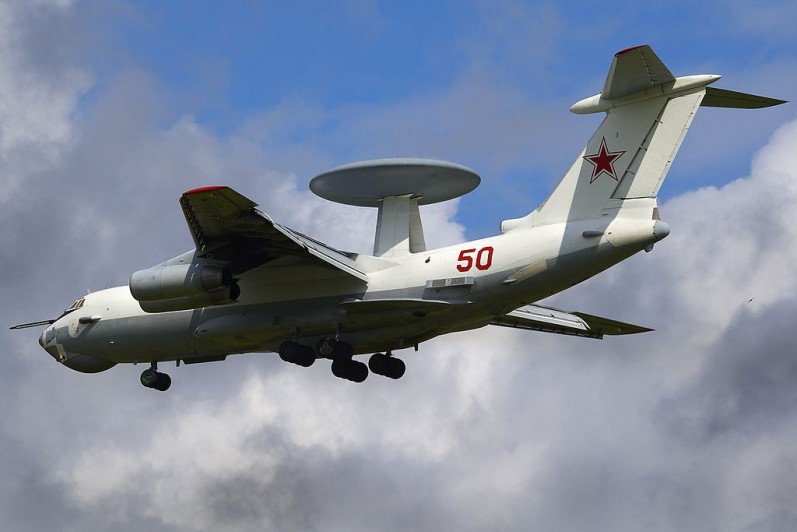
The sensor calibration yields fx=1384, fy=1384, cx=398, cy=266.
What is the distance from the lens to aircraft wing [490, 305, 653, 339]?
24688 mm

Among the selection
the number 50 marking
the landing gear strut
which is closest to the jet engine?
the landing gear strut

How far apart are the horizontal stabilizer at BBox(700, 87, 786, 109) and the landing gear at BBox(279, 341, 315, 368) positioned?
24.4 feet

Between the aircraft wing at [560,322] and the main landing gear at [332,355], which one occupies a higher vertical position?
the aircraft wing at [560,322]

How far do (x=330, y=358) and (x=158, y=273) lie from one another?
3.10 m

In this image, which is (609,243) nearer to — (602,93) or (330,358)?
(602,93)

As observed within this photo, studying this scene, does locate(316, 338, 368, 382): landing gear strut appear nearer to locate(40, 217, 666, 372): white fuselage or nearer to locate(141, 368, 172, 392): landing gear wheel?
locate(40, 217, 666, 372): white fuselage

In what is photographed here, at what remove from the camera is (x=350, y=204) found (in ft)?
83.1

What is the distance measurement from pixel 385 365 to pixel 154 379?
14.4 ft

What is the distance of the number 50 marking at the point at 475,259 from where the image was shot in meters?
20.9

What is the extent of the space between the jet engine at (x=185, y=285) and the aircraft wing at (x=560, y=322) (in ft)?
17.6

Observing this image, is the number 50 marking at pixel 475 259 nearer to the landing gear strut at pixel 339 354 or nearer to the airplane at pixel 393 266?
the airplane at pixel 393 266

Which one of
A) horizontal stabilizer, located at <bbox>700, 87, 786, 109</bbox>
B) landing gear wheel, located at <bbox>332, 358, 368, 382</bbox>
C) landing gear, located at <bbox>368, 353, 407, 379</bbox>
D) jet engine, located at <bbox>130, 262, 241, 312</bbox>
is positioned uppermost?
horizontal stabilizer, located at <bbox>700, 87, 786, 109</bbox>

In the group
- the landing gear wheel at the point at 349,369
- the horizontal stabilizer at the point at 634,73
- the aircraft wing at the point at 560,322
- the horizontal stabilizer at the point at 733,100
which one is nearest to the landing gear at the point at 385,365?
the landing gear wheel at the point at 349,369

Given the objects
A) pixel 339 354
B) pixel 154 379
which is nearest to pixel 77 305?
pixel 154 379
